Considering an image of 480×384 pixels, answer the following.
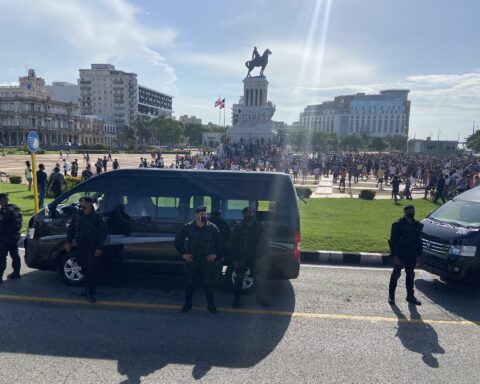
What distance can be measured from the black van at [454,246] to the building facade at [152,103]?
144467mm

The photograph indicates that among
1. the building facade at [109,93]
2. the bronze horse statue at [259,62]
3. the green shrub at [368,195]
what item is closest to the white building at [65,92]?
the building facade at [109,93]

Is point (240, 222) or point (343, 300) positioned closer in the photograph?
point (240, 222)

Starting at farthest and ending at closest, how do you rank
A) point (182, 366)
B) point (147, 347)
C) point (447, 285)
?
point (447, 285), point (147, 347), point (182, 366)

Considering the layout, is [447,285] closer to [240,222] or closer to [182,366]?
[240,222]

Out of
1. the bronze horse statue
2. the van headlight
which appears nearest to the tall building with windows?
the bronze horse statue

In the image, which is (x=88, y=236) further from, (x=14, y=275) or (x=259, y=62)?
(x=259, y=62)

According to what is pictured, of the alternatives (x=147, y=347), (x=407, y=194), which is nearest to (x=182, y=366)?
(x=147, y=347)

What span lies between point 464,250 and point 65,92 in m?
156

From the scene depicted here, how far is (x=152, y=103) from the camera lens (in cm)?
15888

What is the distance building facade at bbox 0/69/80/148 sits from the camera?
10100 cm

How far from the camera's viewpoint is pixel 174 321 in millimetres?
5246

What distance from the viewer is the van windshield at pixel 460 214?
7119 millimetres

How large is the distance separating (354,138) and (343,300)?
123152 millimetres

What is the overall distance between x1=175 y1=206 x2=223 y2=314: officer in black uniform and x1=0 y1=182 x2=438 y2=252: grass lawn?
152 inches
